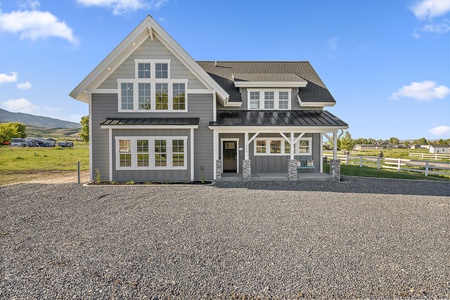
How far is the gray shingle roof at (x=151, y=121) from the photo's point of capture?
40.3 feet

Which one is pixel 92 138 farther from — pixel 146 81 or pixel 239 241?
pixel 239 241

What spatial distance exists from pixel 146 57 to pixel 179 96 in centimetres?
271

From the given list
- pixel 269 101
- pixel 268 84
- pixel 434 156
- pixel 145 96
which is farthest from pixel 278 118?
pixel 434 156

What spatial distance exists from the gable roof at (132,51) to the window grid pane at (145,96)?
1.69m

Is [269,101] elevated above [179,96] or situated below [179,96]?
above

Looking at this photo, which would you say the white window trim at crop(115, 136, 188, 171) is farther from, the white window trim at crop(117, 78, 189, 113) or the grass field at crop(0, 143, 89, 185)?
the grass field at crop(0, 143, 89, 185)

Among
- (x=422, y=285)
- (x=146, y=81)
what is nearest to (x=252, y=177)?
(x=146, y=81)

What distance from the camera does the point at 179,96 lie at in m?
13.1

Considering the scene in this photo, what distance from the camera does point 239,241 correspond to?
17.0ft

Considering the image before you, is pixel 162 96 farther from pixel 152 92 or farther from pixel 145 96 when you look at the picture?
pixel 145 96

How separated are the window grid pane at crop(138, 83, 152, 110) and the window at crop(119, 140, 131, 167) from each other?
2138mm

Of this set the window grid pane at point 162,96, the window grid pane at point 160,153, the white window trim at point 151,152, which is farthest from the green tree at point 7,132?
the window grid pane at point 160,153

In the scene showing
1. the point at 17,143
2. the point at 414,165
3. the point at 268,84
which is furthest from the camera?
the point at 17,143

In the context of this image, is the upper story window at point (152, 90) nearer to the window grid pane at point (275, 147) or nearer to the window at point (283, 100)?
the window grid pane at point (275, 147)
